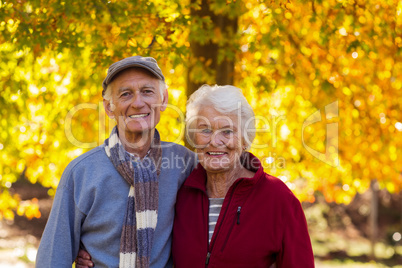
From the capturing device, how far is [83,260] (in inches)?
105

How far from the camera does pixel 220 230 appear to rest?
2650mm

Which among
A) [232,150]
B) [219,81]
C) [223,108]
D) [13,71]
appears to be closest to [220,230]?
[232,150]

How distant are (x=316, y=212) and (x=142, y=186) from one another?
41.4ft

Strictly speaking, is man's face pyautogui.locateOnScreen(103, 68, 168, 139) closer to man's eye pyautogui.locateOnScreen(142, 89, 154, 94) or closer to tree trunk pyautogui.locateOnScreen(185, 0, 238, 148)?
man's eye pyautogui.locateOnScreen(142, 89, 154, 94)

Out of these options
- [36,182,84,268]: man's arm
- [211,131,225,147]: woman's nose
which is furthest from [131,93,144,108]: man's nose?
[36,182,84,268]: man's arm

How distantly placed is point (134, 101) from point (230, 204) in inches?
33.2

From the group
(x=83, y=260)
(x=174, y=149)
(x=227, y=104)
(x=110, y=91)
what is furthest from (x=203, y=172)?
(x=83, y=260)

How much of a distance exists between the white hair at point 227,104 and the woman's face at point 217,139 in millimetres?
36

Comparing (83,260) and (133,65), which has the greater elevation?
(133,65)

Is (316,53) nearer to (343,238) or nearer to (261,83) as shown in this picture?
(261,83)

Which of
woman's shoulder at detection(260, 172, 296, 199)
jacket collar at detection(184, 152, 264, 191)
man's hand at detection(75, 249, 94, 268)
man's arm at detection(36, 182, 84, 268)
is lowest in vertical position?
man's hand at detection(75, 249, 94, 268)

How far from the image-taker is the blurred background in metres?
4.14

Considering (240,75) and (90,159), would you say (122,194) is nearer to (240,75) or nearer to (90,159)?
(90,159)

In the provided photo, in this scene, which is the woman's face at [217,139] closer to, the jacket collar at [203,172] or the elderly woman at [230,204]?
the elderly woman at [230,204]
